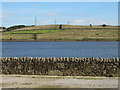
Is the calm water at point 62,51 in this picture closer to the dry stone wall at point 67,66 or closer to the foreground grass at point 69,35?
the foreground grass at point 69,35

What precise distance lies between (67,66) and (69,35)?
101m

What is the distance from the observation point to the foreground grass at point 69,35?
118 m

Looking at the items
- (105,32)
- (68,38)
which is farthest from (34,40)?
(105,32)

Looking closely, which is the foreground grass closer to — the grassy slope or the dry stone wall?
the grassy slope

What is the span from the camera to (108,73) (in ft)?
63.1

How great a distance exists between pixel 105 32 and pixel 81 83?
342ft

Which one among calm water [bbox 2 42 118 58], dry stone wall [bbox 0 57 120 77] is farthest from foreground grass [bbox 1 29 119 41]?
dry stone wall [bbox 0 57 120 77]

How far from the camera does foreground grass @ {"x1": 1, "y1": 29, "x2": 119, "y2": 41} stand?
11769 cm

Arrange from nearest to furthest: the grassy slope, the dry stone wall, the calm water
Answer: the dry stone wall
the calm water
the grassy slope

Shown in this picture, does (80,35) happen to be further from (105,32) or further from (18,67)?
(18,67)

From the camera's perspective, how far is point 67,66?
19.4 m

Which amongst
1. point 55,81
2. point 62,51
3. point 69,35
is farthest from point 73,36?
point 55,81

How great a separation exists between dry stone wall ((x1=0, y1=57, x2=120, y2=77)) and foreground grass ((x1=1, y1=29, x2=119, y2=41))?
96.9 meters

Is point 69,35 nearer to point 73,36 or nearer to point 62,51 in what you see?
point 73,36
